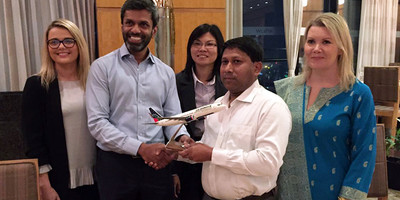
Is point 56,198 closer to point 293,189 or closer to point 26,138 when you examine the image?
point 26,138

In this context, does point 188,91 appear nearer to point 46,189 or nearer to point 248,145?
point 248,145

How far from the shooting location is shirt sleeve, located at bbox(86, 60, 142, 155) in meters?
1.50

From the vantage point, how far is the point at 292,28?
490 centimetres

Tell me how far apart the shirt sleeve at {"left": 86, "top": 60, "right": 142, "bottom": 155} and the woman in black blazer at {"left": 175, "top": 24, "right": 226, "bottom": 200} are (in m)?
0.48

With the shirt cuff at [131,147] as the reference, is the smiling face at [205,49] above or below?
above

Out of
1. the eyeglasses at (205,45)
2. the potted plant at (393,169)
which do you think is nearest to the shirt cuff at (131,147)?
the eyeglasses at (205,45)

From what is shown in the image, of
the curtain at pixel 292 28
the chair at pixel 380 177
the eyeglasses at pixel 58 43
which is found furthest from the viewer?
the curtain at pixel 292 28

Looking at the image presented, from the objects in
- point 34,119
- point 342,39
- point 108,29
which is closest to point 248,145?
point 342,39

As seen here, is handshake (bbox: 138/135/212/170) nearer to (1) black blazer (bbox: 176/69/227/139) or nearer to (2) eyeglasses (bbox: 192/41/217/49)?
(1) black blazer (bbox: 176/69/227/139)

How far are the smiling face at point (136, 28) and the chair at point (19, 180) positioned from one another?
0.73 metres

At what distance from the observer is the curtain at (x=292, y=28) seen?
485 cm

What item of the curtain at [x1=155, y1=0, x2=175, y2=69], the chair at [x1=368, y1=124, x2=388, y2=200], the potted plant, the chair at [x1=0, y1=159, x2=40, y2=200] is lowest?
A: the potted plant

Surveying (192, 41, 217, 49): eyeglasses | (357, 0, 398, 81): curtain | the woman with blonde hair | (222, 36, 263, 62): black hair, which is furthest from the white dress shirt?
(357, 0, 398, 81): curtain

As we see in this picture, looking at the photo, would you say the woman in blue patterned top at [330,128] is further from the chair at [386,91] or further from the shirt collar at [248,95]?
the chair at [386,91]
